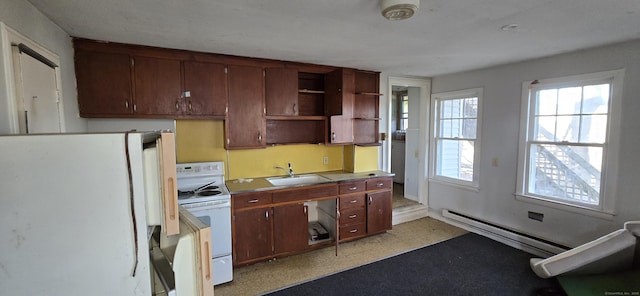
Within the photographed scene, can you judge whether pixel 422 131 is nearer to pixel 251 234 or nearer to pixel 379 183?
pixel 379 183

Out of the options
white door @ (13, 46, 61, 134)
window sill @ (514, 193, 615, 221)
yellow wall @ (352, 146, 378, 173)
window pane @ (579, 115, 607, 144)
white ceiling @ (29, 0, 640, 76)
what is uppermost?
white ceiling @ (29, 0, 640, 76)

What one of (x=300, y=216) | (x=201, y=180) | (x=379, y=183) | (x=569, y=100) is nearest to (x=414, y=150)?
(x=379, y=183)

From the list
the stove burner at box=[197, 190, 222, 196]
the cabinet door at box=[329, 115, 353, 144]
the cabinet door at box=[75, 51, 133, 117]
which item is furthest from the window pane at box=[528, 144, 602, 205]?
the cabinet door at box=[75, 51, 133, 117]

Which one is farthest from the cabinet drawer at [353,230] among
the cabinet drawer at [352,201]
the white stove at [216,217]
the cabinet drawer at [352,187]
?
the white stove at [216,217]

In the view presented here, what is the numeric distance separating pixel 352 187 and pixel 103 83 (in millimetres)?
2740

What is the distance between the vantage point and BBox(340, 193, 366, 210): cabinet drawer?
3480 mm

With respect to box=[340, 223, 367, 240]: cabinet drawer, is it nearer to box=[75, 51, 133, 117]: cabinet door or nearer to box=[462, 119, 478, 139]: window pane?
box=[462, 119, 478, 139]: window pane

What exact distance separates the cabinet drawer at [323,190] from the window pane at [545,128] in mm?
2393

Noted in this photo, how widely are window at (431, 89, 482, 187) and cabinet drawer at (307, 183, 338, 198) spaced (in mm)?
1982

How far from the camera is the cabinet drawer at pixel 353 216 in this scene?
3.49 metres

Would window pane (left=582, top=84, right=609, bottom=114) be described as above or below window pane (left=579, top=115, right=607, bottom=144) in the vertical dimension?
above

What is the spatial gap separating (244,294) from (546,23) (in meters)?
3.25

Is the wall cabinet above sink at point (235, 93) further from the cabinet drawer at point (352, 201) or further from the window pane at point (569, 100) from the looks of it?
the window pane at point (569, 100)

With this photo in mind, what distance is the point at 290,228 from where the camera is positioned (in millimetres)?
3150
